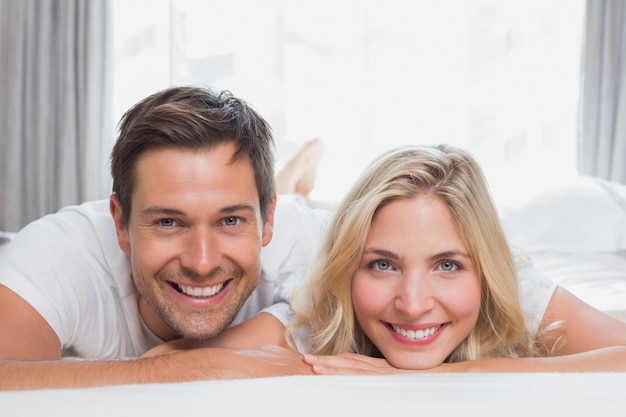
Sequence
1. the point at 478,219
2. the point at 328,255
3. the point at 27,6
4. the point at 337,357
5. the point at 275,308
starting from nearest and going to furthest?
the point at 337,357
the point at 478,219
the point at 328,255
the point at 275,308
the point at 27,6

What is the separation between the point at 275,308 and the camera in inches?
68.4

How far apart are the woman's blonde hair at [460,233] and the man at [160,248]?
14 centimetres

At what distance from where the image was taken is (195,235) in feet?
5.06

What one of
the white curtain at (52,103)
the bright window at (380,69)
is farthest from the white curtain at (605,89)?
the white curtain at (52,103)

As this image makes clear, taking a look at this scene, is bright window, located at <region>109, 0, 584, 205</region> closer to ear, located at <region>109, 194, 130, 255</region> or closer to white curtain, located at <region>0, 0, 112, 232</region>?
white curtain, located at <region>0, 0, 112, 232</region>

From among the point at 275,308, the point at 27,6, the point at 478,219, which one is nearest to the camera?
the point at 478,219

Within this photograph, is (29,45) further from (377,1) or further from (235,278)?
(235,278)

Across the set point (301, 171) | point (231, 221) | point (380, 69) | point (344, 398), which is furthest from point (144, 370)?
point (380, 69)

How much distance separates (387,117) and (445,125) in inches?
15.3

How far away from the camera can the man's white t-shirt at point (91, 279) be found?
1640 mm

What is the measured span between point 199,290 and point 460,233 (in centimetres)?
59

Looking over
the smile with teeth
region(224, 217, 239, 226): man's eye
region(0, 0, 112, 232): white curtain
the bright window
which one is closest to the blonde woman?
the smile with teeth

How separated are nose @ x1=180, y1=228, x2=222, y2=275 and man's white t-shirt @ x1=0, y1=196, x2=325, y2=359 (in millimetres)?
246

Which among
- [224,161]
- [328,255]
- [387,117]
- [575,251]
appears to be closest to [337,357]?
[328,255]
